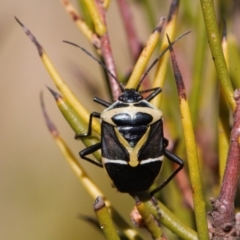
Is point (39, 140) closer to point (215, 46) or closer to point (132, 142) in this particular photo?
point (132, 142)

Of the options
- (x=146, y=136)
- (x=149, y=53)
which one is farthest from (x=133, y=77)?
(x=146, y=136)

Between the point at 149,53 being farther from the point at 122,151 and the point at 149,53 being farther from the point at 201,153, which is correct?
the point at 201,153

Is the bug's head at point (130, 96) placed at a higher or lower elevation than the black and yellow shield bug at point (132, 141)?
higher

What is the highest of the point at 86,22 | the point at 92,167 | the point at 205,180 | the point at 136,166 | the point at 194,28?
the point at 86,22

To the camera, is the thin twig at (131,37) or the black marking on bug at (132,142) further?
the thin twig at (131,37)

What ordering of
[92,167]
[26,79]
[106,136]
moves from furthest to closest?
[26,79], [92,167], [106,136]

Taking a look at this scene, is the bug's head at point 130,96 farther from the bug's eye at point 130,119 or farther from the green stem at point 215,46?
the green stem at point 215,46

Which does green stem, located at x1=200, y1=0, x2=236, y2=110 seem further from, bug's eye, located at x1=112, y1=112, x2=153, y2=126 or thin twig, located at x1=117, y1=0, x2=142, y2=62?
thin twig, located at x1=117, y1=0, x2=142, y2=62

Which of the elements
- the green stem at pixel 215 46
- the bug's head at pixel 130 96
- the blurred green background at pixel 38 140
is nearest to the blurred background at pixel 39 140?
the blurred green background at pixel 38 140
